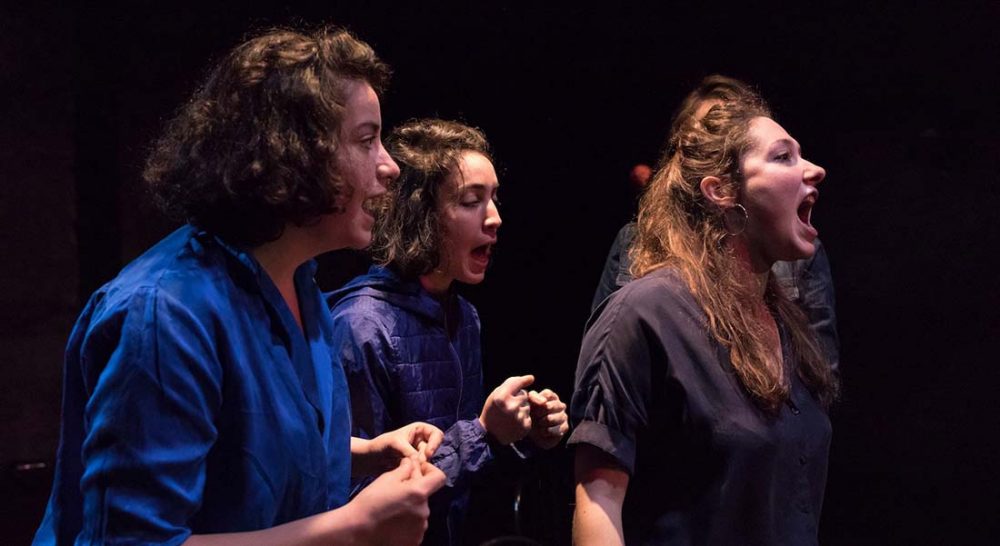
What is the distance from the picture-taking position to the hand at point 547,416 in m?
2.14

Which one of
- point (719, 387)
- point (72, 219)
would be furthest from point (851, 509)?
point (72, 219)

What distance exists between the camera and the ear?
2178 mm

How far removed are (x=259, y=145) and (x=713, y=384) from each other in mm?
966

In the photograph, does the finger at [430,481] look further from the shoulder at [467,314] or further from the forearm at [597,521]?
the shoulder at [467,314]

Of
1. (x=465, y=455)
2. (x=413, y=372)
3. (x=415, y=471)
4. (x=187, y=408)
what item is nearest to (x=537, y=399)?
(x=465, y=455)

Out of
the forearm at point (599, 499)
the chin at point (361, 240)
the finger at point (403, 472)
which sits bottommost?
the forearm at point (599, 499)

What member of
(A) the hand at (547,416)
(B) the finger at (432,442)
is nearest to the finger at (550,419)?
(A) the hand at (547,416)

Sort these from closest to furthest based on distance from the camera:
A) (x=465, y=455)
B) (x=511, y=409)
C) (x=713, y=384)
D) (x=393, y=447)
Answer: (x=393, y=447)
(x=713, y=384)
(x=511, y=409)
(x=465, y=455)

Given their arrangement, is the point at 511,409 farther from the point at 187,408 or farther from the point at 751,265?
the point at 187,408

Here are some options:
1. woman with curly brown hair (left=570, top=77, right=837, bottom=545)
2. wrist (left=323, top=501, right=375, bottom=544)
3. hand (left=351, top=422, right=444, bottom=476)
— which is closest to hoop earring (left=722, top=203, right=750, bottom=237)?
woman with curly brown hair (left=570, top=77, right=837, bottom=545)

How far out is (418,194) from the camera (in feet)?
9.16

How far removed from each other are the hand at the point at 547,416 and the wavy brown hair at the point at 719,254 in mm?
332

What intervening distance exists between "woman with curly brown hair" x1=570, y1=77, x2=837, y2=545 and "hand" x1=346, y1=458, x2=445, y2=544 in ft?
1.86

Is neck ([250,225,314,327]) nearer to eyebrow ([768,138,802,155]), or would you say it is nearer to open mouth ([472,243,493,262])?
eyebrow ([768,138,802,155])
